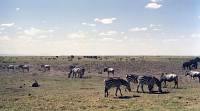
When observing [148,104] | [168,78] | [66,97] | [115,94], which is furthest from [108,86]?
[168,78]

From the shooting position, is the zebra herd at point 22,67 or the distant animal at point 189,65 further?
the zebra herd at point 22,67

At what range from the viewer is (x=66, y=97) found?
29578mm

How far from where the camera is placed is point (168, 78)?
40.1m

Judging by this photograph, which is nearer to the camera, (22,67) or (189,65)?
(189,65)

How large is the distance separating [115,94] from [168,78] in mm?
10716

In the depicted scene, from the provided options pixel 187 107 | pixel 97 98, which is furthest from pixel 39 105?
pixel 187 107

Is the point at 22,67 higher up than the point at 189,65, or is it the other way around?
the point at 189,65

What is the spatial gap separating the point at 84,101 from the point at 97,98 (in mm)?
1913

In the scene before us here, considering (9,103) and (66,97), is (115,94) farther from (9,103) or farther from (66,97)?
(9,103)

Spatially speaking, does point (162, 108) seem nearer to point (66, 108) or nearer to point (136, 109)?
point (136, 109)

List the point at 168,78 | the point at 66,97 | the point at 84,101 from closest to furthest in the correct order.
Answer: the point at 84,101
the point at 66,97
the point at 168,78

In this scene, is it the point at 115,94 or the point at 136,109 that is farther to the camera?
the point at 115,94

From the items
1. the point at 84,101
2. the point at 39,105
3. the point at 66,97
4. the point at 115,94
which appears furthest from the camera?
the point at 115,94

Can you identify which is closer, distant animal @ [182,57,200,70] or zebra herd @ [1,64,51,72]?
distant animal @ [182,57,200,70]
